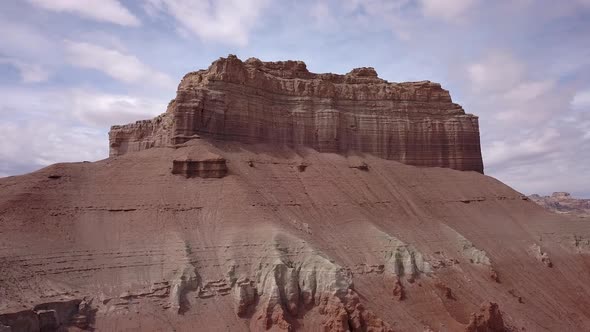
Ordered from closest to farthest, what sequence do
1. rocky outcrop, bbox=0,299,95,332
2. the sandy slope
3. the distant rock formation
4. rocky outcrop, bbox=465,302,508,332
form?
rocky outcrop, bbox=0,299,95,332
the sandy slope
rocky outcrop, bbox=465,302,508,332
the distant rock formation

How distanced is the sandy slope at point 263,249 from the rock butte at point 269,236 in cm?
11

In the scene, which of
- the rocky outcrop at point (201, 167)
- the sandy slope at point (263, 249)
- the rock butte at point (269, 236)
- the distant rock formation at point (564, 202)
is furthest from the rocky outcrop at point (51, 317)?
the distant rock formation at point (564, 202)

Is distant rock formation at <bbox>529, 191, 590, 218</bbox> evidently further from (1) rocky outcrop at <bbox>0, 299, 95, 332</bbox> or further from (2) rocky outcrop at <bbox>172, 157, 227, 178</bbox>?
(1) rocky outcrop at <bbox>0, 299, 95, 332</bbox>

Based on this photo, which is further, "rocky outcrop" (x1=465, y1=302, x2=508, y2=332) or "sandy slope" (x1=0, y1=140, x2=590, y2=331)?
"rocky outcrop" (x1=465, y1=302, x2=508, y2=332)

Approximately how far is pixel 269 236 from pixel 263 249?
1053mm

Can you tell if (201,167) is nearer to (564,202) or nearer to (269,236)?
(269,236)

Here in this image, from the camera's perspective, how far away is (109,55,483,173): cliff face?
39.0 metres

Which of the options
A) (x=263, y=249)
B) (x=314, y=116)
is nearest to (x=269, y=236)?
(x=263, y=249)

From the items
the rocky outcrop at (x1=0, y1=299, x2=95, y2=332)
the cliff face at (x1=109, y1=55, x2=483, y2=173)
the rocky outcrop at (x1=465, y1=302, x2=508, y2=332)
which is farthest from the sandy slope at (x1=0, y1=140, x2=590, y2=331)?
the cliff face at (x1=109, y1=55, x2=483, y2=173)

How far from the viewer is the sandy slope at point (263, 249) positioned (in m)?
24.2

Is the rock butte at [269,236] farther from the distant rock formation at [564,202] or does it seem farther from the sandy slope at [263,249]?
the distant rock formation at [564,202]

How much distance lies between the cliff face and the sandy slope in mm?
2197

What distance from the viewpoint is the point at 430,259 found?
34844mm

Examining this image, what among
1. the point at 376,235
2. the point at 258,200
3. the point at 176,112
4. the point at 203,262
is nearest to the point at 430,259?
the point at 376,235
